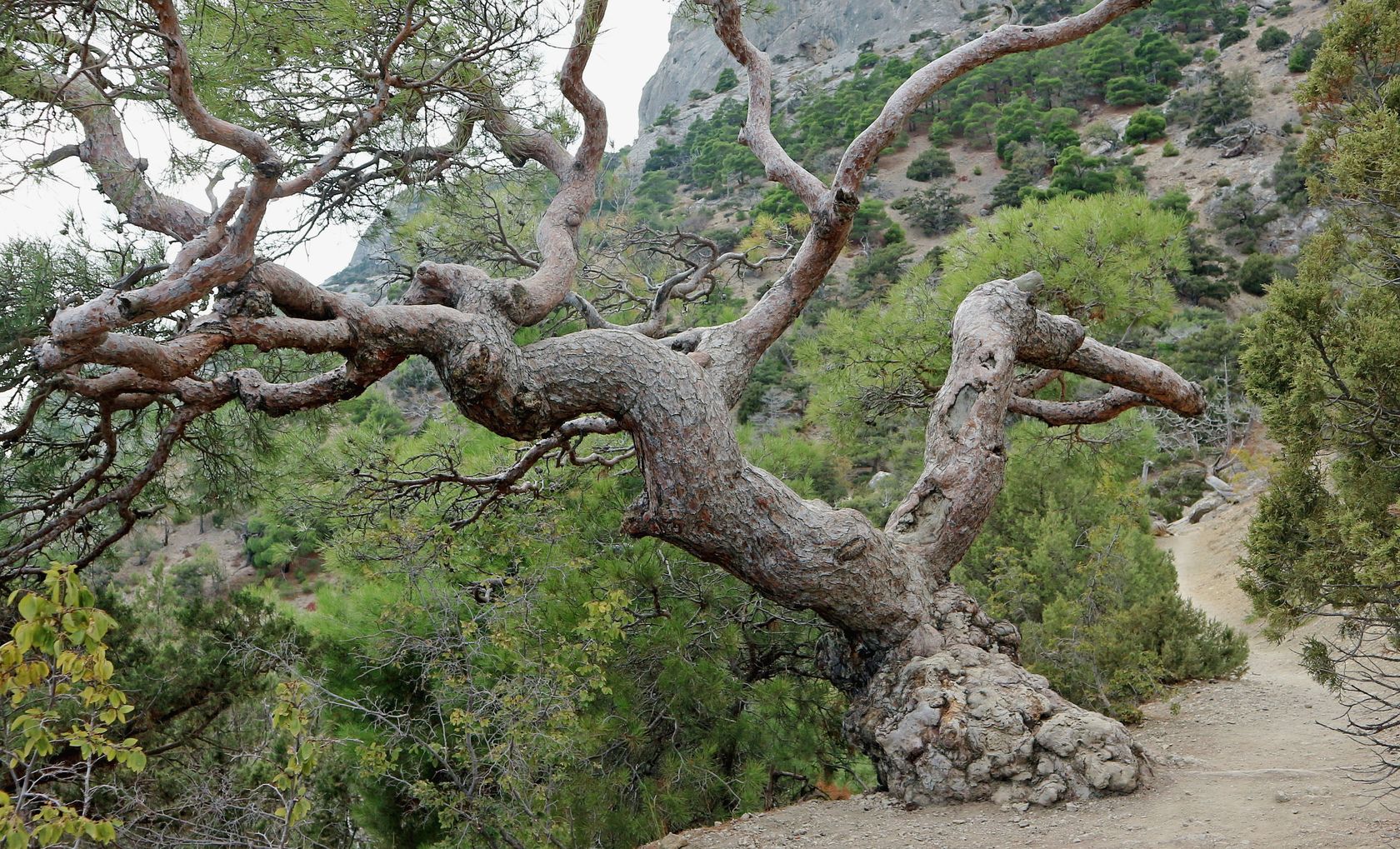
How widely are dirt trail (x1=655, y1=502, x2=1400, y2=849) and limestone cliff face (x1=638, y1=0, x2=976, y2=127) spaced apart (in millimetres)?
47476

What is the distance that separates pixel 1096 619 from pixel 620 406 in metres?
4.20

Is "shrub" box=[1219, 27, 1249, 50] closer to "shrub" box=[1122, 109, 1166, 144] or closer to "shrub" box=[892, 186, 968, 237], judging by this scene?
"shrub" box=[1122, 109, 1166, 144]

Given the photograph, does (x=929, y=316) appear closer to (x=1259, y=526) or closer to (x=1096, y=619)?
(x=1096, y=619)

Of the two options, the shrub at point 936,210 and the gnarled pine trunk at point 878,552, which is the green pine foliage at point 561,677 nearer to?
the gnarled pine trunk at point 878,552

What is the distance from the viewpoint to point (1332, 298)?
416cm

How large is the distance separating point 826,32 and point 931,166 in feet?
87.8

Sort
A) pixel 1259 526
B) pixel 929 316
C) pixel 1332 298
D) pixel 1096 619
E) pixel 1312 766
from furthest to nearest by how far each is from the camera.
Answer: pixel 929 316 < pixel 1096 619 < pixel 1259 526 < pixel 1332 298 < pixel 1312 766

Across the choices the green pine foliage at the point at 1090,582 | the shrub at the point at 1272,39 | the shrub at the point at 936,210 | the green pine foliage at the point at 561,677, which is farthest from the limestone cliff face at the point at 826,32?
the green pine foliage at the point at 561,677

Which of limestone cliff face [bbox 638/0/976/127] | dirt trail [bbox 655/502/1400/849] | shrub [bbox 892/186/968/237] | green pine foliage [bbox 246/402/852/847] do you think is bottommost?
dirt trail [bbox 655/502/1400/849]

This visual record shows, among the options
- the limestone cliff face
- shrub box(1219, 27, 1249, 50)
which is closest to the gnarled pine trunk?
shrub box(1219, 27, 1249, 50)

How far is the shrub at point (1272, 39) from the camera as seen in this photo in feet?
100

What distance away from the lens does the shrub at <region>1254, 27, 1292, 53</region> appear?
100 feet

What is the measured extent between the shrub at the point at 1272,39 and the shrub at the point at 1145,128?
4.67m

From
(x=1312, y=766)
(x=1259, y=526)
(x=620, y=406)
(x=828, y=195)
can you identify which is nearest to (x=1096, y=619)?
(x=1259, y=526)
